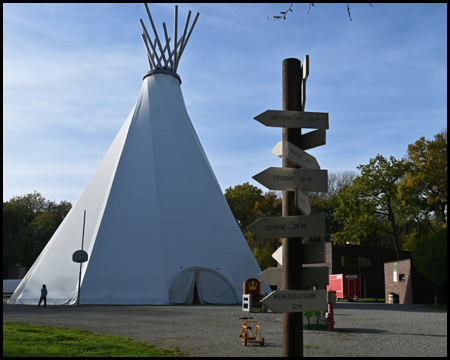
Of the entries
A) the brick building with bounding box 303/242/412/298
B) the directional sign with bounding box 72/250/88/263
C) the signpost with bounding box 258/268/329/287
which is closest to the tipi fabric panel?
the directional sign with bounding box 72/250/88/263

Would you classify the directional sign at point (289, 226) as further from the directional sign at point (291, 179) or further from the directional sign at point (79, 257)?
the directional sign at point (79, 257)

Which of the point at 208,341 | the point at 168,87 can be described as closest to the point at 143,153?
the point at 168,87

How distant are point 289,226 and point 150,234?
22.5m

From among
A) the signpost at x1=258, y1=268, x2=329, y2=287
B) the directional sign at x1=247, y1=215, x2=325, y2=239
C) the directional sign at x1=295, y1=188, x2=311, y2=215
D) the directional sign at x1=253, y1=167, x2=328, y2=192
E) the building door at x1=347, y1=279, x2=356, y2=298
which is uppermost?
the directional sign at x1=253, y1=167, x2=328, y2=192

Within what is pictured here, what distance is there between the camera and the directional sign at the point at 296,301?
483 centimetres

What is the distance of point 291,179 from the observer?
16.8ft

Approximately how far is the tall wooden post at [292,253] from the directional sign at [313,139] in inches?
2.8

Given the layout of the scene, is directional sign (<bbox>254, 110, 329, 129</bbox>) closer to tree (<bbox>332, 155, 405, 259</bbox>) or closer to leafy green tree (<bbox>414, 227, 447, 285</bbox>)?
leafy green tree (<bbox>414, 227, 447, 285</bbox>)

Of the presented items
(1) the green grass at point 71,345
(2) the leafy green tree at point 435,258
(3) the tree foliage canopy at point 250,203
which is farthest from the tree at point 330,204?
(1) the green grass at point 71,345

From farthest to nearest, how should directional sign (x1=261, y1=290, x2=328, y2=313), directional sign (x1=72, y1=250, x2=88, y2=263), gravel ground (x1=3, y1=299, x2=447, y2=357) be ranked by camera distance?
directional sign (x1=72, y1=250, x2=88, y2=263) → gravel ground (x1=3, y1=299, x2=447, y2=357) → directional sign (x1=261, y1=290, x2=328, y2=313)

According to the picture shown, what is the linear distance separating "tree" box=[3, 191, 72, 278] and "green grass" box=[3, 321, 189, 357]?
51.0 m

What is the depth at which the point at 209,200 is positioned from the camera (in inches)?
1184

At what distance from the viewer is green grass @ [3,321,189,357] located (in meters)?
8.48

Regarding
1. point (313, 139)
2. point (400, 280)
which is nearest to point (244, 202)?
point (400, 280)
